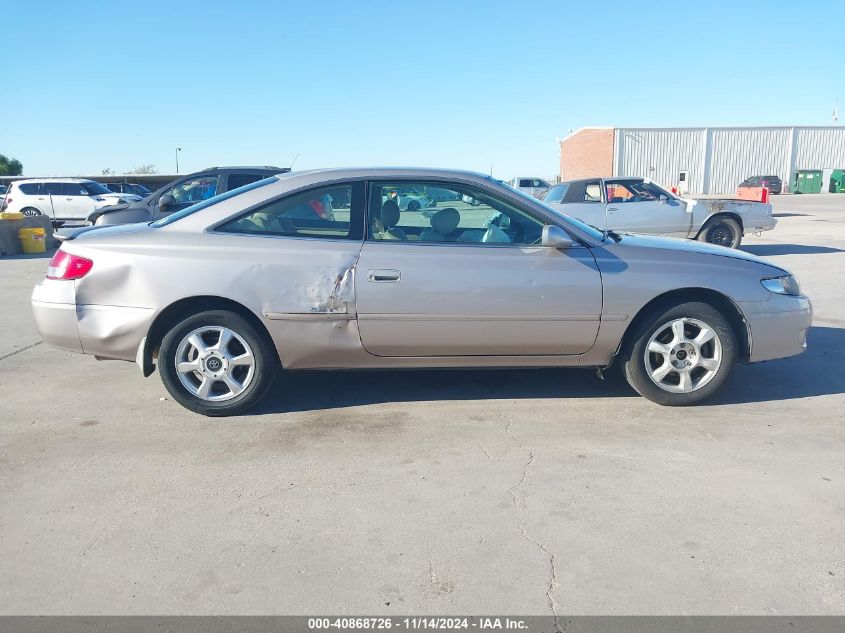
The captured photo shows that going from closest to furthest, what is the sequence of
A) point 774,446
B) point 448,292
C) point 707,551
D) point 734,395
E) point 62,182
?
point 707,551, point 774,446, point 448,292, point 734,395, point 62,182

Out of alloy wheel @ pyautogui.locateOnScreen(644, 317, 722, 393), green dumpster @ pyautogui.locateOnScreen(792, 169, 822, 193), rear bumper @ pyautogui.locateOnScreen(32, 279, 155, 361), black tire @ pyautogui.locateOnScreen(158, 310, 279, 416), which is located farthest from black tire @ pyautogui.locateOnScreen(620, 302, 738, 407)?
green dumpster @ pyautogui.locateOnScreen(792, 169, 822, 193)

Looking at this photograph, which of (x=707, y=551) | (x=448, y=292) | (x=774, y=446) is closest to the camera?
(x=707, y=551)

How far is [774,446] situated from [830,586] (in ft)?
4.84

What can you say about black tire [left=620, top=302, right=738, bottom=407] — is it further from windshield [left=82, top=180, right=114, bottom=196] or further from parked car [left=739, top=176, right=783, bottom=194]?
parked car [left=739, top=176, right=783, bottom=194]

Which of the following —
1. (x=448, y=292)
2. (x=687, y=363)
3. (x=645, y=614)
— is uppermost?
(x=448, y=292)

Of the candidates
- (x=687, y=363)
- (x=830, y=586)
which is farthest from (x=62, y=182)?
(x=830, y=586)

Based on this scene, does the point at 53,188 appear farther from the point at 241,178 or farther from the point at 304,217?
the point at 304,217

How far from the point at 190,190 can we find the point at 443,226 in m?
9.05

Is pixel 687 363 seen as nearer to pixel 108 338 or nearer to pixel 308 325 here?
pixel 308 325

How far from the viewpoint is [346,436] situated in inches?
167

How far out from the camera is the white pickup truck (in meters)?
12.9

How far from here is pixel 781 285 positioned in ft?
15.6

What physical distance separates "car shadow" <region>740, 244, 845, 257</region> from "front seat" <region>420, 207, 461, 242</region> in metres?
11.3

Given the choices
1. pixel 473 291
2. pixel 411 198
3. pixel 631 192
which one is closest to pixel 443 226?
pixel 411 198
